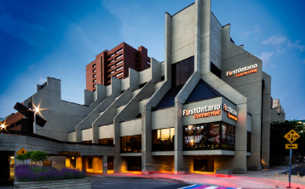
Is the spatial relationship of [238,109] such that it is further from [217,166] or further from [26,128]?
[26,128]

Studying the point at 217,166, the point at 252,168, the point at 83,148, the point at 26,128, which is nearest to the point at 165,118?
the point at 217,166

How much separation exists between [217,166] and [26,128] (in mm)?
24724

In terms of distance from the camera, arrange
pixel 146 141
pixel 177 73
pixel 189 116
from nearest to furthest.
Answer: pixel 189 116 → pixel 146 141 → pixel 177 73

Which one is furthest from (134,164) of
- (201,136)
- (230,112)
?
(230,112)

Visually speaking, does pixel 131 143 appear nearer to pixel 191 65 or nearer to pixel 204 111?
pixel 204 111

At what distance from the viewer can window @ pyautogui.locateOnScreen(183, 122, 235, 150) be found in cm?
2291

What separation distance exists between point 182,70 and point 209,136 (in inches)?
546

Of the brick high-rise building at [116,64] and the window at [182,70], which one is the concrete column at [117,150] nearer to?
the window at [182,70]

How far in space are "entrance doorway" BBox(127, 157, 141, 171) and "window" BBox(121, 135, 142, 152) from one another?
7.20ft

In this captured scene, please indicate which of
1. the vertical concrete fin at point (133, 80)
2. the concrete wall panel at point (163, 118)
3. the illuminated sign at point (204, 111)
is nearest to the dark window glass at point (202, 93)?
the illuminated sign at point (204, 111)

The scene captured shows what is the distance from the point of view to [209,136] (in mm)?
23500

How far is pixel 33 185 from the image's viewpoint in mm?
10359

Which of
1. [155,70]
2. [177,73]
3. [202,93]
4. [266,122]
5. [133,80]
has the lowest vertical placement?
[266,122]

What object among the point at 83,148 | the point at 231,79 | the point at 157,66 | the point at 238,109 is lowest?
the point at 83,148
